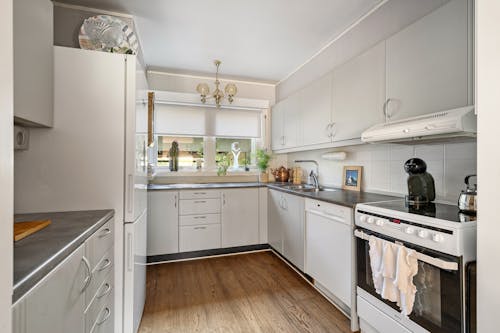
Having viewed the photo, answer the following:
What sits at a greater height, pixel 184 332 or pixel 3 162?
pixel 3 162

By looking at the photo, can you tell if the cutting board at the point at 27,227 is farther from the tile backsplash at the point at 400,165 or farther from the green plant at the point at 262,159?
the green plant at the point at 262,159

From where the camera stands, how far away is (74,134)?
4.83 feet

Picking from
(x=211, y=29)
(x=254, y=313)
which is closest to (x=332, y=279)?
(x=254, y=313)

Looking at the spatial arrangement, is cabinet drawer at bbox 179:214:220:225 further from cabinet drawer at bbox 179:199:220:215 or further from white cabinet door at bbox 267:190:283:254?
white cabinet door at bbox 267:190:283:254

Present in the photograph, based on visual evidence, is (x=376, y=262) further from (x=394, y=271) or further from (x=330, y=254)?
(x=330, y=254)

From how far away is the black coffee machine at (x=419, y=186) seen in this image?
1540mm

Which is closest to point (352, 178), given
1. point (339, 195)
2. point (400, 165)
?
point (339, 195)

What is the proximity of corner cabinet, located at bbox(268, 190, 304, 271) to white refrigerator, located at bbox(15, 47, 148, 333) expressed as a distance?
1.52 metres

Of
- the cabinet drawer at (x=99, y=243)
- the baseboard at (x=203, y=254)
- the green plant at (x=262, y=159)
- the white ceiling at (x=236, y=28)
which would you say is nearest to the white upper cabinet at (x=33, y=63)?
the cabinet drawer at (x=99, y=243)

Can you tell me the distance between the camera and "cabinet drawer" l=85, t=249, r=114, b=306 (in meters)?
1.11

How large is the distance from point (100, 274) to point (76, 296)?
306mm

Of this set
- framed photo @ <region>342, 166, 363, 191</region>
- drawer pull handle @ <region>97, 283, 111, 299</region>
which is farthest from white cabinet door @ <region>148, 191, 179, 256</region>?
framed photo @ <region>342, 166, 363, 191</region>

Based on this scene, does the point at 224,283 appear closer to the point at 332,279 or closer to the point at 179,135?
the point at 332,279

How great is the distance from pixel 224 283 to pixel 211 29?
257cm
